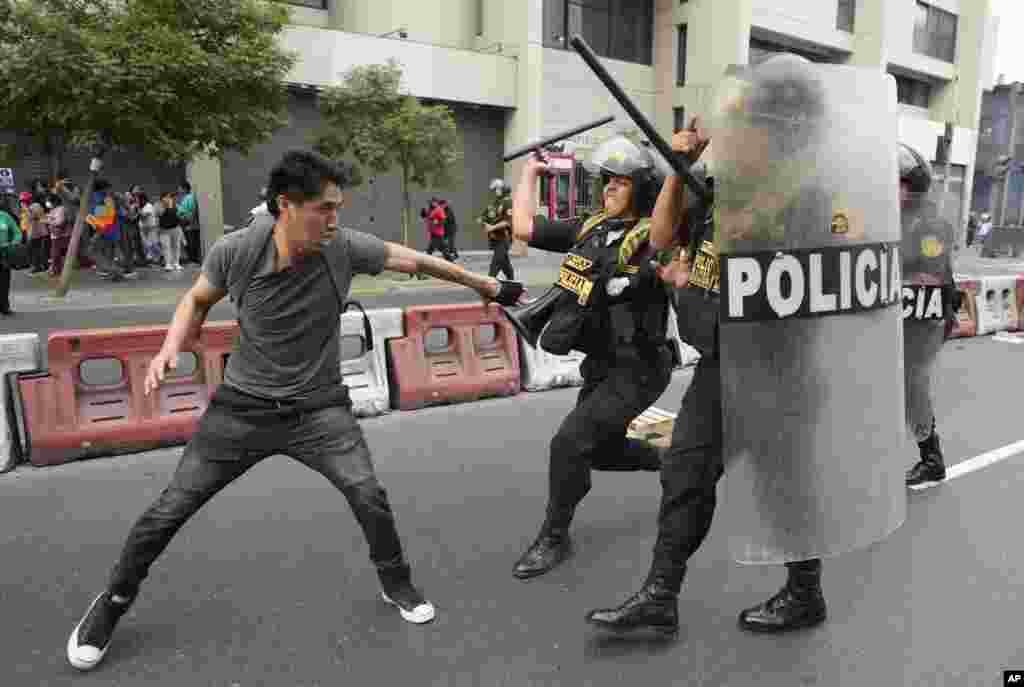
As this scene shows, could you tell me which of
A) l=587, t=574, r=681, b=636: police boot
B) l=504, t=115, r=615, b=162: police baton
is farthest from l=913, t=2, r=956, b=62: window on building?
l=587, t=574, r=681, b=636: police boot

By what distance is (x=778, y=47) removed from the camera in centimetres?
3112

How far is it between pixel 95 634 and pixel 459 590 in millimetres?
1336

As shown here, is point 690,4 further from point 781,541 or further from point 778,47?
point 781,541

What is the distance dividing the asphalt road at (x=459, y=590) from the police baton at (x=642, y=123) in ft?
5.37

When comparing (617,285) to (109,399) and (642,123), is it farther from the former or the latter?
(109,399)

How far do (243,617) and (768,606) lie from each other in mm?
1989

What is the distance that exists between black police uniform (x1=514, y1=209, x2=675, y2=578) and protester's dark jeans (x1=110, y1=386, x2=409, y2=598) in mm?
837

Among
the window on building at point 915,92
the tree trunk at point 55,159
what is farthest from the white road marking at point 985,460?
the window on building at point 915,92

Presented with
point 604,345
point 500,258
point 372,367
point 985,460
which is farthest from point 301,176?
point 500,258

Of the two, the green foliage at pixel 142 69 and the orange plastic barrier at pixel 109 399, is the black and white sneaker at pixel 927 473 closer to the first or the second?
the orange plastic barrier at pixel 109 399

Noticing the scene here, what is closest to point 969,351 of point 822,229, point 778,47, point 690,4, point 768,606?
point 768,606

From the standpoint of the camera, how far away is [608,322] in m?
3.40

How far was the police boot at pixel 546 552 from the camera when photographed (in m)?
3.51

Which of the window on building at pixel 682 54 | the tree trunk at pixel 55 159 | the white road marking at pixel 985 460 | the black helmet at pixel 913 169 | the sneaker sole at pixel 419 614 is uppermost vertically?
the window on building at pixel 682 54
